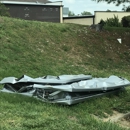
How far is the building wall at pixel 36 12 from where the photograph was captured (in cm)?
2807

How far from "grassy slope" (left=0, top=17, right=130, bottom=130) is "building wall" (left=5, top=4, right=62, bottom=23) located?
12193mm

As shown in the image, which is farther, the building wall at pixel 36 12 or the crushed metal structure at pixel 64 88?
the building wall at pixel 36 12

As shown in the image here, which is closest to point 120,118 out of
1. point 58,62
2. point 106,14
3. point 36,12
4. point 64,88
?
point 64,88

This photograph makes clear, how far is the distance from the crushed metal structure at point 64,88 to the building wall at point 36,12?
21.6 metres

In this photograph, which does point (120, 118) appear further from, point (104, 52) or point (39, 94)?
point (104, 52)

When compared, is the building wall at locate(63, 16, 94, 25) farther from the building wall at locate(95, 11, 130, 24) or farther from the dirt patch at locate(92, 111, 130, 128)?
the dirt patch at locate(92, 111, 130, 128)

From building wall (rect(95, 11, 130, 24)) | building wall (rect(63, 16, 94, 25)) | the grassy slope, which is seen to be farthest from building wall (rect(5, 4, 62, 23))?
the grassy slope

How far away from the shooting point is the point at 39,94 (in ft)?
20.5

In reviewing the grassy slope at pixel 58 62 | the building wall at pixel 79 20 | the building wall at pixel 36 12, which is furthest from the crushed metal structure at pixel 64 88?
the building wall at pixel 79 20

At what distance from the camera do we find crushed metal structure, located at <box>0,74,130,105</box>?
5.94m

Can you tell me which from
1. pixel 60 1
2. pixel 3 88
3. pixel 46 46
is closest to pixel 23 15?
pixel 60 1

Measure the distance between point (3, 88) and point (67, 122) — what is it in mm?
2941

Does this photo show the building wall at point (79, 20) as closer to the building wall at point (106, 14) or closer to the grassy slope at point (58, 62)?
the building wall at point (106, 14)

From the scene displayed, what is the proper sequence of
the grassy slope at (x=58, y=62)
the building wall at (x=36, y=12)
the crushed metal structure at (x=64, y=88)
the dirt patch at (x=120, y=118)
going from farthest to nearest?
1. the building wall at (x=36, y=12)
2. the crushed metal structure at (x=64, y=88)
3. the dirt patch at (x=120, y=118)
4. the grassy slope at (x=58, y=62)
